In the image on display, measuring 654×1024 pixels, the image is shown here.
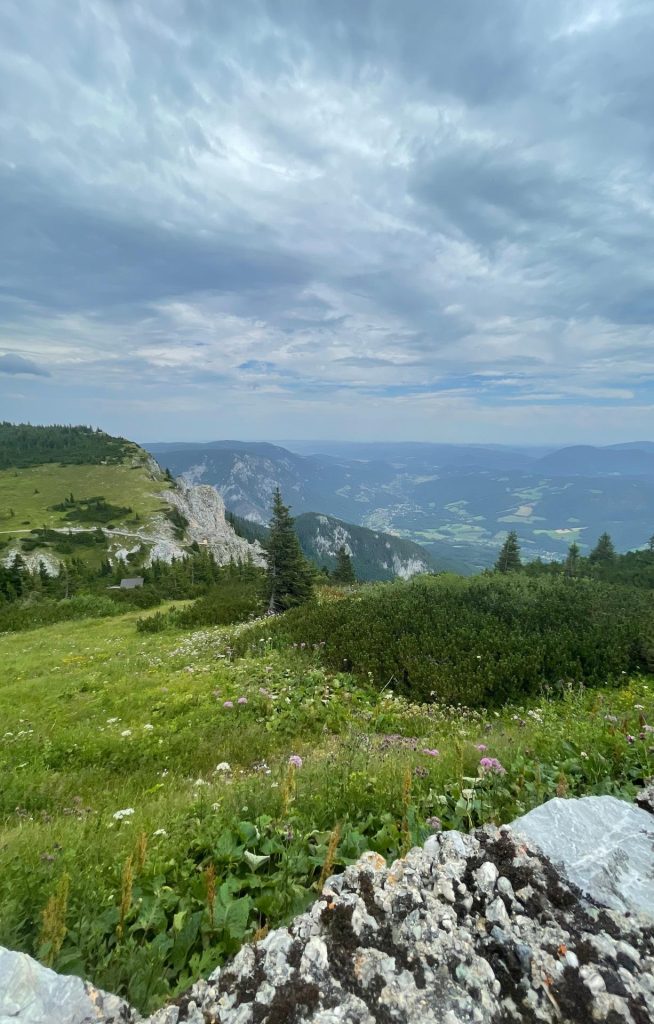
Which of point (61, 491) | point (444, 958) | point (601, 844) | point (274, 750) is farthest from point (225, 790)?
point (61, 491)

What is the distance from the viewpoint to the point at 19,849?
4.33 m

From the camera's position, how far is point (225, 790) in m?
5.64

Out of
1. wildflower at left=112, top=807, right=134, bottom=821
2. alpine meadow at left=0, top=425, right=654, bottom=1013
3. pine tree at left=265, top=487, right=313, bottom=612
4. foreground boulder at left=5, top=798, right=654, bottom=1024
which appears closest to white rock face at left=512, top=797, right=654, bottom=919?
foreground boulder at left=5, top=798, right=654, bottom=1024

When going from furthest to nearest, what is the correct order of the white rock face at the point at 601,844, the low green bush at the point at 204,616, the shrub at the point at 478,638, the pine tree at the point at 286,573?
1. the pine tree at the point at 286,573
2. the low green bush at the point at 204,616
3. the shrub at the point at 478,638
4. the white rock face at the point at 601,844

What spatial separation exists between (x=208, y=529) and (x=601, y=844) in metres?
175

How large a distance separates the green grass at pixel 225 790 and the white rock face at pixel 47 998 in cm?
20

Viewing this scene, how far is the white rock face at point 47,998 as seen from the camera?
2.35m

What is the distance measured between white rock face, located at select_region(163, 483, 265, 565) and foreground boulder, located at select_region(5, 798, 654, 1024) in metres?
120

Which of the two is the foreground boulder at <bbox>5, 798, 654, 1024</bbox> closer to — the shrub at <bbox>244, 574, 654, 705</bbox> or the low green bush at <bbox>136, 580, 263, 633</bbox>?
the shrub at <bbox>244, 574, 654, 705</bbox>

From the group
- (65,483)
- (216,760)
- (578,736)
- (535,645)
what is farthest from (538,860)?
(65,483)

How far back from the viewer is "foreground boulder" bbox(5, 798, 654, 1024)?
2.28 metres

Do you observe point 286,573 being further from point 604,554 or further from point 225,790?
point 604,554

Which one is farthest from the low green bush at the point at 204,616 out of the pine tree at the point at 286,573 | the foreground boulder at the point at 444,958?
the foreground boulder at the point at 444,958

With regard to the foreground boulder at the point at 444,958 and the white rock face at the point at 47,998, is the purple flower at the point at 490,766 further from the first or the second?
the white rock face at the point at 47,998
